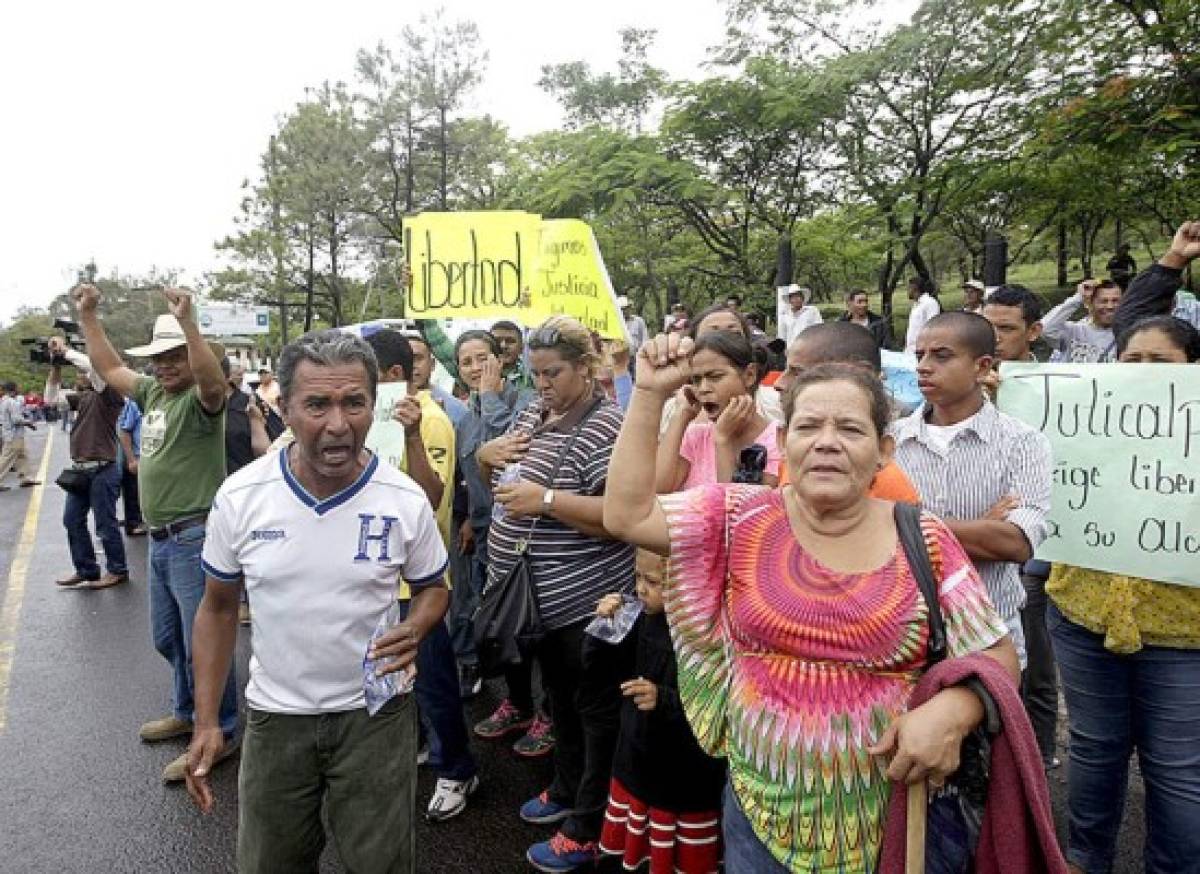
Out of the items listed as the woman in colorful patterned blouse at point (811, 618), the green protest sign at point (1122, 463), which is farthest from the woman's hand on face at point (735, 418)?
the green protest sign at point (1122, 463)

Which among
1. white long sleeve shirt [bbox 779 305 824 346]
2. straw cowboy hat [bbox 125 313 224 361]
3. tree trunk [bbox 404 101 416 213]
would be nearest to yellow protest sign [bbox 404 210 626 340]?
straw cowboy hat [bbox 125 313 224 361]

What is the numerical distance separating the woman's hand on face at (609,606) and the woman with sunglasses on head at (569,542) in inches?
3.9

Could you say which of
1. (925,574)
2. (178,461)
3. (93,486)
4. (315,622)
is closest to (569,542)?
(315,622)

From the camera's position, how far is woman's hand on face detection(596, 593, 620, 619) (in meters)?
2.92

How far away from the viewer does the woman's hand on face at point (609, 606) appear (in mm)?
2916

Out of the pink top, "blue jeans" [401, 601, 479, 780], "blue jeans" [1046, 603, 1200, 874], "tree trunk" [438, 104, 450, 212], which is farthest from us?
"tree trunk" [438, 104, 450, 212]

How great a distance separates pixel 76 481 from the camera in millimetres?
7203

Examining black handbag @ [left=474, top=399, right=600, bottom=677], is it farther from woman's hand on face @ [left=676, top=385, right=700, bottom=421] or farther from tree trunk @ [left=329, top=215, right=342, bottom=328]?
tree trunk @ [left=329, top=215, right=342, bottom=328]

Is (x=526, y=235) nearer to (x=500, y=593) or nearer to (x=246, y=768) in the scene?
(x=500, y=593)

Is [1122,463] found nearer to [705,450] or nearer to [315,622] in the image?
[705,450]

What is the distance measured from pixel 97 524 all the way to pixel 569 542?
20.4 ft

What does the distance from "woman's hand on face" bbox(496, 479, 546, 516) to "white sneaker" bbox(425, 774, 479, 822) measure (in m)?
1.33

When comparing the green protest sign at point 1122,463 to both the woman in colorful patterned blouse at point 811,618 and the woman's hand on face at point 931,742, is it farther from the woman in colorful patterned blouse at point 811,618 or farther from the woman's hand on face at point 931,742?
the woman's hand on face at point 931,742

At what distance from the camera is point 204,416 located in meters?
3.85
